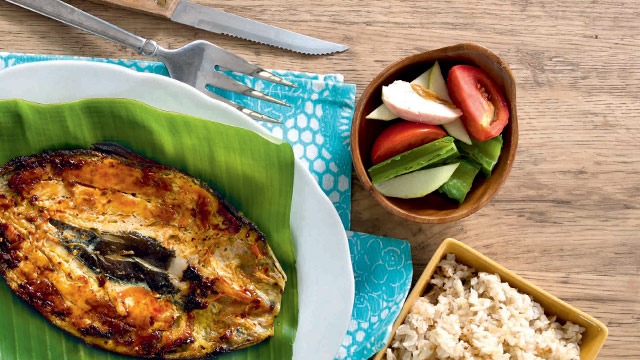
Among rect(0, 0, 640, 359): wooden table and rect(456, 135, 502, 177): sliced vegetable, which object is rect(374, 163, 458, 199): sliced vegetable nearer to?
rect(456, 135, 502, 177): sliced vegetable

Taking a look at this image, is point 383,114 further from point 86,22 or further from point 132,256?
point 86,22

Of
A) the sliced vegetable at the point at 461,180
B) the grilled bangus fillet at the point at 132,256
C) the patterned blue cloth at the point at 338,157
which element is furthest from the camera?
the patterned blue cloth at the point at 338,157

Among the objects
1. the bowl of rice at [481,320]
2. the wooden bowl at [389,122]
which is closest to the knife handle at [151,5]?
the wooden bowl at [389,122]

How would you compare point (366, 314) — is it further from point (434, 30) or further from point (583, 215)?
point (434, 30)

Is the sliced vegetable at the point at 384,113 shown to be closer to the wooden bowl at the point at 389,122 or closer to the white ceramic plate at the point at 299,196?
the wooden bowl at the point at 389,122

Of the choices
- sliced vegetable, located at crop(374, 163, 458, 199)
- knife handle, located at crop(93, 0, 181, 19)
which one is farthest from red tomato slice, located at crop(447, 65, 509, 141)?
knife handle, located at crop(93, 0, 181, 19)

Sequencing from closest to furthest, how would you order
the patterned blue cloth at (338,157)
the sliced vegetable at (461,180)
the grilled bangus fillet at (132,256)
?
the grilled bangus fillet at (132,256) < the sliced vegetable at (461,180) < the patterned blue cloth at (338,157)
